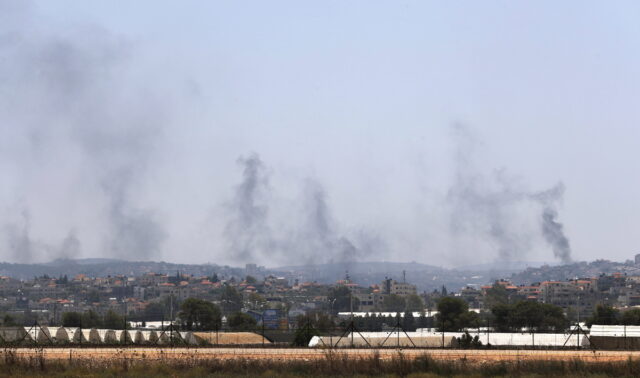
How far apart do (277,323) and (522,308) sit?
116 feet

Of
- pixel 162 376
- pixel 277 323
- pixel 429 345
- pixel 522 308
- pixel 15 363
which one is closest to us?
pixel 162 376

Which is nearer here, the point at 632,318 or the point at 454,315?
the point at 632,318

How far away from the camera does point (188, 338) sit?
66.2 meters

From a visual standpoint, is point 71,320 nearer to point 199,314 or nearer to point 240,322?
point 199,314

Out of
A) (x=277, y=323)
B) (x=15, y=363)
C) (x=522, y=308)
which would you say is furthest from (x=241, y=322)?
(x=15, y=363)

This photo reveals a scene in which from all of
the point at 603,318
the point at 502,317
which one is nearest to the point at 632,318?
the point at 603,318

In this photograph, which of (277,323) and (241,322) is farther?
(277,323)

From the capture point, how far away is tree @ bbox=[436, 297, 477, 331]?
335 feet

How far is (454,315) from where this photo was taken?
106688 millimetres

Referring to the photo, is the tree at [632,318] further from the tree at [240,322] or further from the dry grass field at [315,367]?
the dry grass field at [315,367]

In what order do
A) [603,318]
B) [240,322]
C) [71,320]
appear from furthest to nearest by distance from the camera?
[240,322] < [71,320] < [603,318]

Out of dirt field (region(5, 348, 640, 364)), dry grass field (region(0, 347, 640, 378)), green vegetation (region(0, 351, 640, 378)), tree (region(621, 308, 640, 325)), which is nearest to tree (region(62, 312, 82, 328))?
dirt field (region(5, 348, 640, 364))

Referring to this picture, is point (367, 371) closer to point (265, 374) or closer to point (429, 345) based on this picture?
point (265, 374)

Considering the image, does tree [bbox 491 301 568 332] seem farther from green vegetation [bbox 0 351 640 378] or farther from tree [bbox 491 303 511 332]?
green vegetation [bbox 0 351 640 378]
